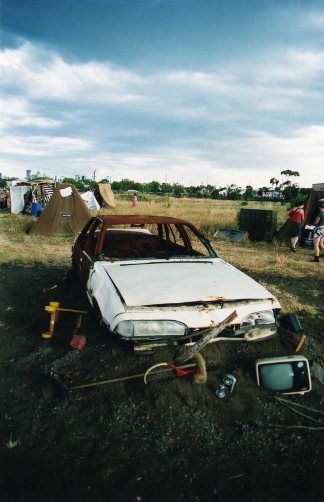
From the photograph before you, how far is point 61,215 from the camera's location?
12.4 metres

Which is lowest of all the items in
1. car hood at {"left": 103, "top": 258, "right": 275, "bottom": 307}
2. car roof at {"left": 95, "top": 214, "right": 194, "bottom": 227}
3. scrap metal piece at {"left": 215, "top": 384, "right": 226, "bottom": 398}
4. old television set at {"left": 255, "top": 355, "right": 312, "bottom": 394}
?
scrap metal piece at {"left": 215, "top": 384, "right": 226, "bottom": 398}

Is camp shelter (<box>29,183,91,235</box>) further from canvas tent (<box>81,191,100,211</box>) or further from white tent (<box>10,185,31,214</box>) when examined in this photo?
canvas tent (<box>81,191,100,211</box>)

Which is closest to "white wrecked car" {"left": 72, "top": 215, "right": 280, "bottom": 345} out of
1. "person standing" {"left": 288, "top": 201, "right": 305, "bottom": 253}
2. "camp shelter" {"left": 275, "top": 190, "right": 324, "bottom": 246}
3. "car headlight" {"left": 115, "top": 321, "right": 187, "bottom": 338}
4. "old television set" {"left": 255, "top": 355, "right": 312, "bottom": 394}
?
"car headlight" {"left": 115, "top": 321, "right": 187, "bottom": 338}

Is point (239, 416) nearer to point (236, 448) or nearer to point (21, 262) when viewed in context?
point (236, 448)

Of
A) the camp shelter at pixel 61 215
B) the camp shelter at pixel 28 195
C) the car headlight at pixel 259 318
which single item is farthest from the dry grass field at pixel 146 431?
the camp shelter at pixel 28 195

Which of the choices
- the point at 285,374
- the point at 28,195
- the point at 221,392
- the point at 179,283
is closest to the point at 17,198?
the point at 28,195

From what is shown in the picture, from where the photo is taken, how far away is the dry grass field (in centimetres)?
197

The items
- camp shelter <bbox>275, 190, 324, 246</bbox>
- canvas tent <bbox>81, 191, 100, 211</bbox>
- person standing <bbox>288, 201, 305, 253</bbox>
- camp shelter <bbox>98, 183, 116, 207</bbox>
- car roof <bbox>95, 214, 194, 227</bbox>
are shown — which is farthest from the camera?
camp shelter <bbox>98, 183, 116, 207</bbox>

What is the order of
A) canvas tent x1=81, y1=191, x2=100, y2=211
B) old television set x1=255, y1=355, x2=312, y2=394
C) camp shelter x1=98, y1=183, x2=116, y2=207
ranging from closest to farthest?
old television set x1=255, y1=355, x2=312, y2=394, canvas tent x1=81, y1=191, x2=100, y2=211, camp shelter x1=98, y1=183, x2=116, y2=207

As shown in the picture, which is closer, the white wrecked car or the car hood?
the white wrecked car

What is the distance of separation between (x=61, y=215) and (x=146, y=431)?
36.1 ft

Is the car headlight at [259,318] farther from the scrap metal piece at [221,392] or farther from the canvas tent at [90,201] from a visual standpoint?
the canvas tent at [90,201]

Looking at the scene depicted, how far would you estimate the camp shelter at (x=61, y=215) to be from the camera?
12297mm

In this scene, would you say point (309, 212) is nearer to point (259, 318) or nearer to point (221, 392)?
point (259, 318)
